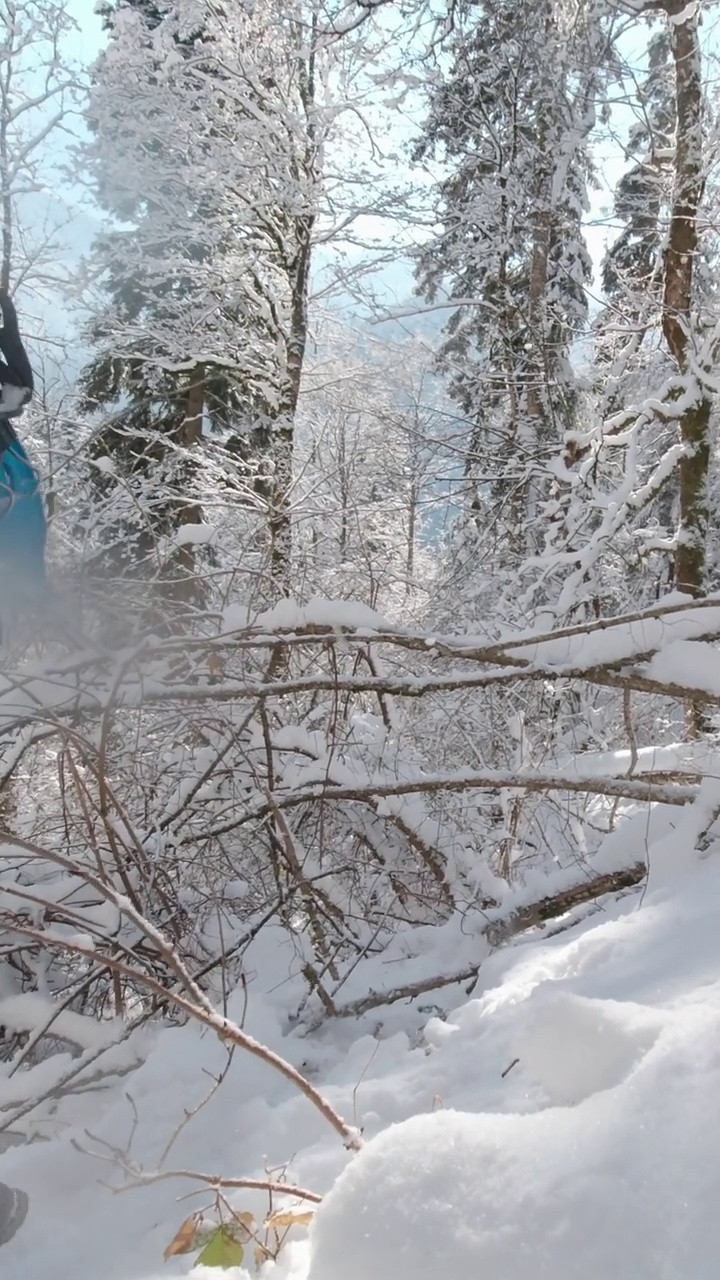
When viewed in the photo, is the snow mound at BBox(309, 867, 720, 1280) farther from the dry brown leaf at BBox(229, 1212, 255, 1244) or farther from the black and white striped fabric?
the black and white striped fabric

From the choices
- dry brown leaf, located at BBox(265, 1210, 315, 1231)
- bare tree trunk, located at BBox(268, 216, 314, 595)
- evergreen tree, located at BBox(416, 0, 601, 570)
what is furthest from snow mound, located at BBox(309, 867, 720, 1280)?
bare tree trunk, located at BBox(268, 216, 314, 595)

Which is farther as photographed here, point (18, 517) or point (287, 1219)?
point (18, 517)

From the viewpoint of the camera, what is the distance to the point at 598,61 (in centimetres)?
644

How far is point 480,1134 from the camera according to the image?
3.62ft

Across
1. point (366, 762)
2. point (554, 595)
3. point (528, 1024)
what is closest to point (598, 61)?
point (554, 595)

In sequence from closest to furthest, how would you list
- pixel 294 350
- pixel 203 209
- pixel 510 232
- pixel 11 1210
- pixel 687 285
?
pixel 11 1210 → pixel 687 285 → pixel 203 209 → pixel 294 350 → pixel 510 232

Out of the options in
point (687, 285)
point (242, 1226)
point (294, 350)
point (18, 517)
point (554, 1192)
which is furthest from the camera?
point (294, 350)

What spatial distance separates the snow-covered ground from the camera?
0.93 meters

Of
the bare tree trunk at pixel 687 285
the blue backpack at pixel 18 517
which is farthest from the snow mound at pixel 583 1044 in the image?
the bare tree trunk at pixel 687 285

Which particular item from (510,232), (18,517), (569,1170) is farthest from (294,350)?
(569,1170)

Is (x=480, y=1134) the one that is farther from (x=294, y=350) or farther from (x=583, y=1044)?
(x=294, y=350)

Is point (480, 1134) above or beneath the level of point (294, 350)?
beneath

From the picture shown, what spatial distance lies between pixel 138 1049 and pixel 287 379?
8.52 m

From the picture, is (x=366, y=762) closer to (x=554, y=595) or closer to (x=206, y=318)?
(x=554, y=595)
